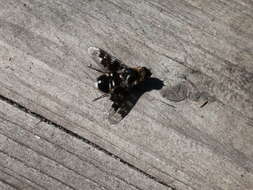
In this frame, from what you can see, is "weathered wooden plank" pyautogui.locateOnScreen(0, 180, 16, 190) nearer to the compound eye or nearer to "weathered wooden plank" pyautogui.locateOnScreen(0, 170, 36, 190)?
"weathered wooden plank" pyautogui.locateOnScreen(0, 170, 36, 190)

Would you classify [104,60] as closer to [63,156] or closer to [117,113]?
[117,113]

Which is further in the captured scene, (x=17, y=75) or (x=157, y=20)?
(x=157, y=20)

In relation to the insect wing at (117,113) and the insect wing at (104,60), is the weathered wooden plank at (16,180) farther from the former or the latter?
the insect wing at (104,60)

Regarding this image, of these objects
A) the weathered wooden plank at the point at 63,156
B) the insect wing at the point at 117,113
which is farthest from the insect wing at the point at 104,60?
the weathered wooden plank at the point at 63,156

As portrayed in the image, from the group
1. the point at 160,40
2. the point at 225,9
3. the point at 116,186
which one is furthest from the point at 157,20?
the point at 116,186

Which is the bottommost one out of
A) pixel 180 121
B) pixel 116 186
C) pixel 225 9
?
pixel 116 186

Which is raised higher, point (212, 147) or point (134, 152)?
point (212, 147)

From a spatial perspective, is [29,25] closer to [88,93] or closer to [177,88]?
[88,93]
